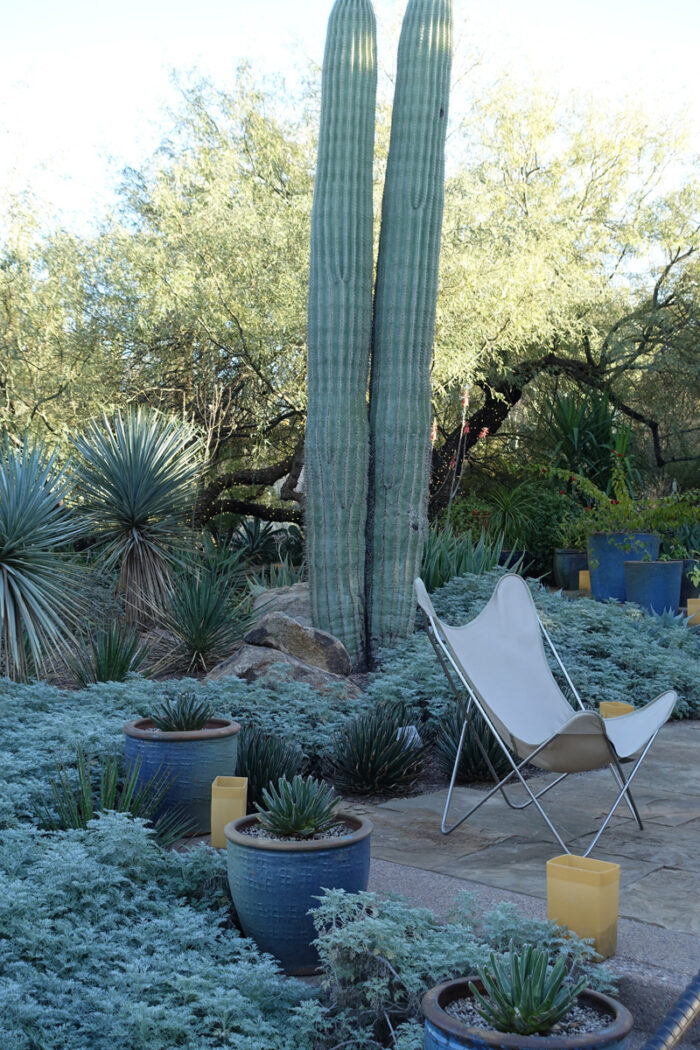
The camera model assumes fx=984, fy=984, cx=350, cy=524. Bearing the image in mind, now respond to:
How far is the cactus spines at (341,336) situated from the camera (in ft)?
21.5

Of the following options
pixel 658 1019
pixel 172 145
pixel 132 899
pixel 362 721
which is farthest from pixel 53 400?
pixel 658 1019

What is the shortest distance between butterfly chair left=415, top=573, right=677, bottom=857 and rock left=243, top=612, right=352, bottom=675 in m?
1.78

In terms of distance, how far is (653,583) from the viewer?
8.75 meters

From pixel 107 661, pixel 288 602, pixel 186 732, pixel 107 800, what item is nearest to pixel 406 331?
pixel 288 602

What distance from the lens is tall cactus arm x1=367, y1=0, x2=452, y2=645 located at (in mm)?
6715

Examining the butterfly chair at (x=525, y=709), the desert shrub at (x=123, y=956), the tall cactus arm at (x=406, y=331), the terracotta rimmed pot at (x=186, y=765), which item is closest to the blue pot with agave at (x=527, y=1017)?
the desert shrub at (x=123, y=956)

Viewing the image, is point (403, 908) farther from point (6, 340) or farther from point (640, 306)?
point (640, 306)

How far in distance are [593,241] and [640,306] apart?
1.24 metres

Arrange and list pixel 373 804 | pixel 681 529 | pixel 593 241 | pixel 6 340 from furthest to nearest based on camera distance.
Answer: pixel 593 241 → pixel 6 340 → pixel 681 529 → pixel 373 804

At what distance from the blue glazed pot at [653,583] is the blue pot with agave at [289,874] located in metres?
6.59

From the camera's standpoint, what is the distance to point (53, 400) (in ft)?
36.0

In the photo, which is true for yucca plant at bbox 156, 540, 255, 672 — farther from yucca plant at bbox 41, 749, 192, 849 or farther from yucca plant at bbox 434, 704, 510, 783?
yucca plant at bbox 41, 749, 192, 849

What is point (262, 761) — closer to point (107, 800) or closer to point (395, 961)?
point (107, 800)

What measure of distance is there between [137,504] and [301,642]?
7.70 feet
